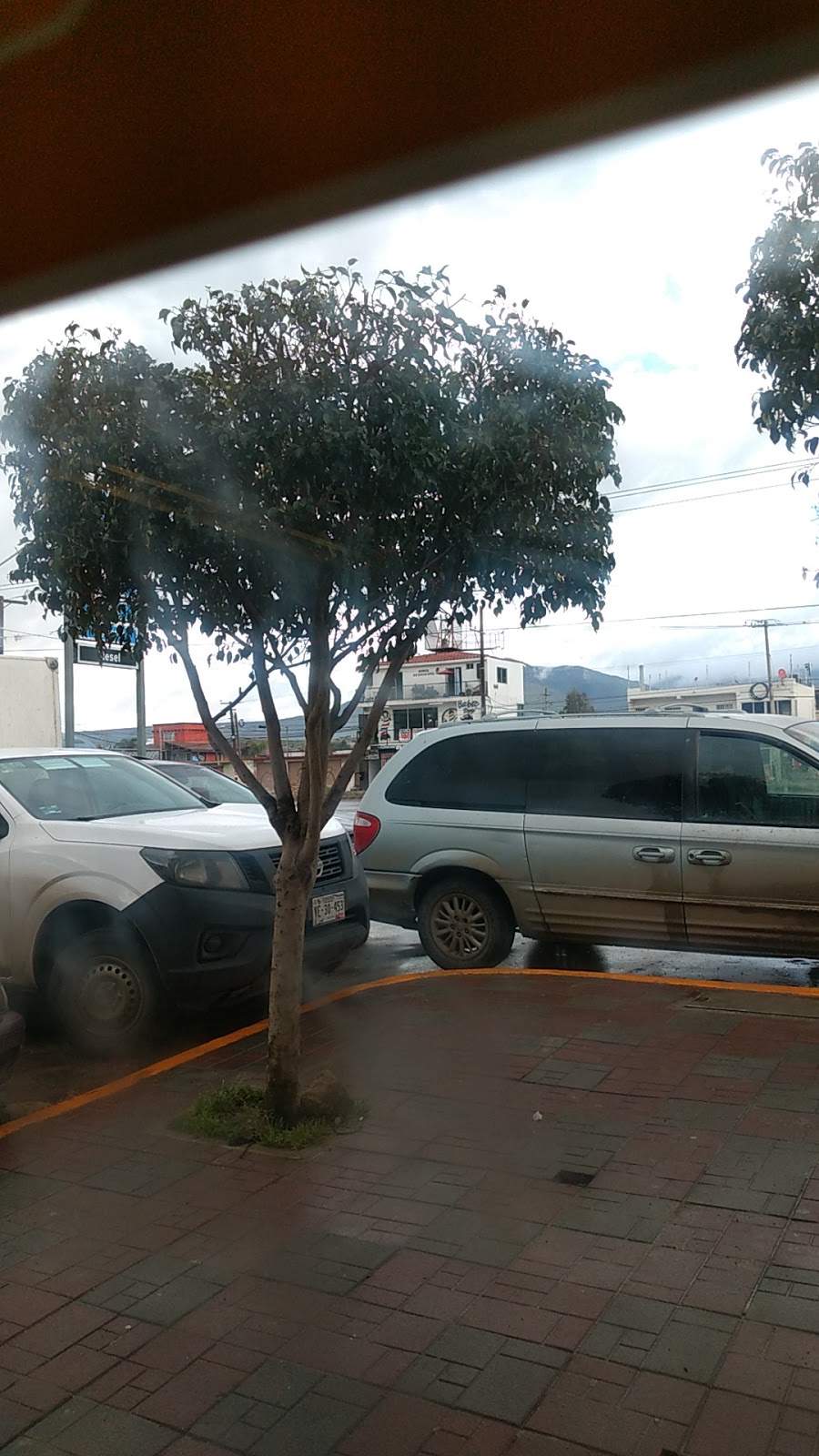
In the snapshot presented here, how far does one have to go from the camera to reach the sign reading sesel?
6941 mm

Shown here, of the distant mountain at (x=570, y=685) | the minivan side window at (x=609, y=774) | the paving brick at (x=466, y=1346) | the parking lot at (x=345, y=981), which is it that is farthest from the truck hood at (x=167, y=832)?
the distant mountain at (x=570, y=685)

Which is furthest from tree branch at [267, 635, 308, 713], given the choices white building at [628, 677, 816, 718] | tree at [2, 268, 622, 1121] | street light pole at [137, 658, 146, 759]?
white building at [628, 677, 816, 718]

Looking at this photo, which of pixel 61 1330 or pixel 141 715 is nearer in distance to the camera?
pixel 61 1330

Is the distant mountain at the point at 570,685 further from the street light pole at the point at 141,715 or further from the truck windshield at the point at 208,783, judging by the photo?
the truck windshield at the point at 208,783

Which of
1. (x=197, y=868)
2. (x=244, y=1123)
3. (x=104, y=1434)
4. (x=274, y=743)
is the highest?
(x=274, y=743)

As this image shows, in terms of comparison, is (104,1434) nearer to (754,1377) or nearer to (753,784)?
(754,1377)

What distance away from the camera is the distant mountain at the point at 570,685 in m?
82.0

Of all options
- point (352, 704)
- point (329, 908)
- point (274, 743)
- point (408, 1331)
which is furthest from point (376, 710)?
point (408, 1331)

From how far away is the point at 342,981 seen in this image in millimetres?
8250

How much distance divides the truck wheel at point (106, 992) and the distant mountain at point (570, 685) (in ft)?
224

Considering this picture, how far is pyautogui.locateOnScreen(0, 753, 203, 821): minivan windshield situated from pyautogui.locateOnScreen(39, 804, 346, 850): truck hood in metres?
0.24

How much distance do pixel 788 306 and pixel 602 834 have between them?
11.9ft

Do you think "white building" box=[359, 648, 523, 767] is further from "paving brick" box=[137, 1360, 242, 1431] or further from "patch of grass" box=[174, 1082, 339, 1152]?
"paving brick" box=[137, 1360, 242, 1431]

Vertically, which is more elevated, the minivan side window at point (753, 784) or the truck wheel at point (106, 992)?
the minivan side window at point (753, 784)
